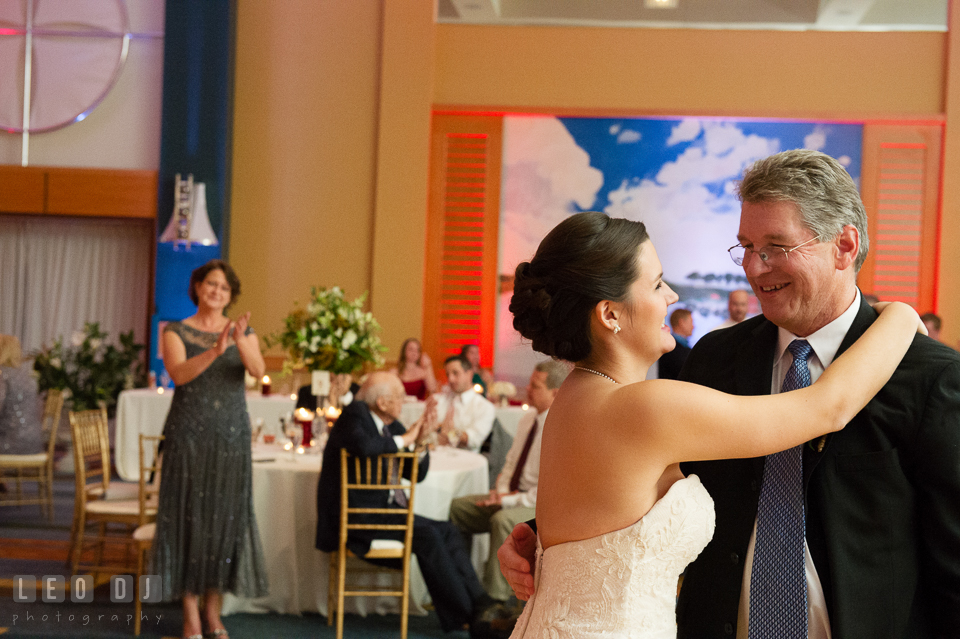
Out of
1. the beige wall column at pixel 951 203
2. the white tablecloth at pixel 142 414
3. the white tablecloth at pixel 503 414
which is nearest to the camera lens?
the white tablecloth at pixel 503 414

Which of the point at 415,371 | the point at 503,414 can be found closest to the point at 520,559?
the point at 503,414

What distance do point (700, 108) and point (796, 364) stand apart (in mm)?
7366

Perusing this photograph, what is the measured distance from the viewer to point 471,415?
6098 mm

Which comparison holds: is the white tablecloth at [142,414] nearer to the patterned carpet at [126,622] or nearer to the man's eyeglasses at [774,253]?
the patterned carpet at [126,622]

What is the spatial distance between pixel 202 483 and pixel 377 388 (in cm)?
99

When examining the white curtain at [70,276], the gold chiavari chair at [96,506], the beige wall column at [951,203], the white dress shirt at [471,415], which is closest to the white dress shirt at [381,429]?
the gold chiavari chair at [96,506]

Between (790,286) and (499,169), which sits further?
(499,169)

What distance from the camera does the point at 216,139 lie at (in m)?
8.51

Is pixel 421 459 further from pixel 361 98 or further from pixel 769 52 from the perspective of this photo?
pixel 769 52

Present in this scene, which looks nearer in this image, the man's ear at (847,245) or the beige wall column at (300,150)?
the man's ear at (847,245)

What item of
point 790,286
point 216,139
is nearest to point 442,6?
point 216,139

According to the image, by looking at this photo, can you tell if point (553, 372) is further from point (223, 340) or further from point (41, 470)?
point (41, 470)

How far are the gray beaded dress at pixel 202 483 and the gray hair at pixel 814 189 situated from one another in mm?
3174

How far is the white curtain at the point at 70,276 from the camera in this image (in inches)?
370
